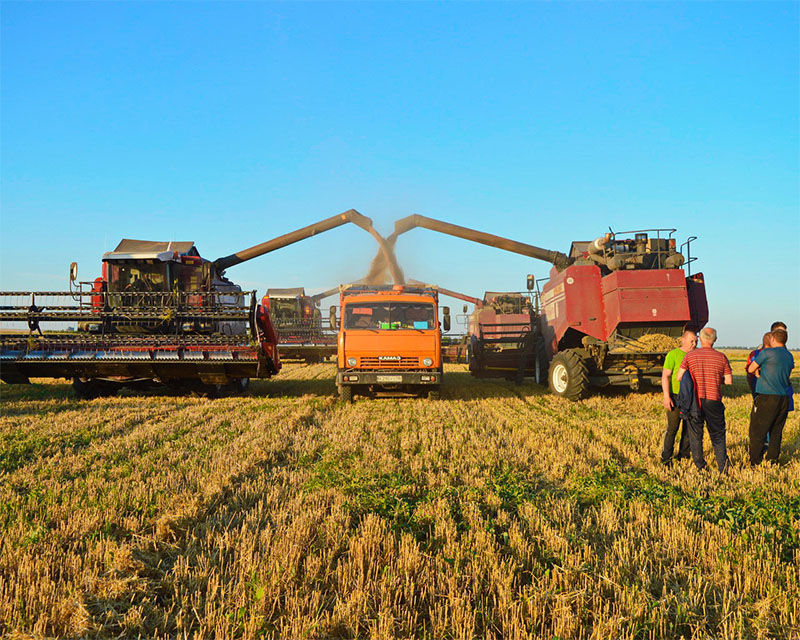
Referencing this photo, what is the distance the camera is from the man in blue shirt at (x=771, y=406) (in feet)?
19.2

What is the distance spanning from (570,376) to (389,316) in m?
3.92

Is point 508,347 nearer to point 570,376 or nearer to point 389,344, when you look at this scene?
point 570,376

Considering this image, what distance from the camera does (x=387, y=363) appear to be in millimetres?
10859

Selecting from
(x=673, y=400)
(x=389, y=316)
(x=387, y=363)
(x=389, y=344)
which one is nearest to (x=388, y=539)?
(x=673, y=400)

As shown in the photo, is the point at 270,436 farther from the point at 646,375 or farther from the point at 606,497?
the point at 646,375

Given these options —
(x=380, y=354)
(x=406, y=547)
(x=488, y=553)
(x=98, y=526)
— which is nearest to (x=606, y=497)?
(x=488, y=553)

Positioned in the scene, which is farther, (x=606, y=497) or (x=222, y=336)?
(x=222, y=336)

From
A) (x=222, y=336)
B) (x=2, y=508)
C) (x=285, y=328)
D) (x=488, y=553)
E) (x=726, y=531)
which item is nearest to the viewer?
(x=488, y=553)

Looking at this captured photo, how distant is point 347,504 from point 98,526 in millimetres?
1682

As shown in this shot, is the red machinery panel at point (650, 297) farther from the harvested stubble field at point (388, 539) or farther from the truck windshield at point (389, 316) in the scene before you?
the harvested stubble field at point (388, 539)

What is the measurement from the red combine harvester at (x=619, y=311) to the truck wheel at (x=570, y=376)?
0.02m

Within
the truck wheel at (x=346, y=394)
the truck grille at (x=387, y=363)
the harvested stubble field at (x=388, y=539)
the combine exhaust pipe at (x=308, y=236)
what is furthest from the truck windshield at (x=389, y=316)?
the combine exhaust pipe at (x=308, y=236)

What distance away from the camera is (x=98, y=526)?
12.3 feet

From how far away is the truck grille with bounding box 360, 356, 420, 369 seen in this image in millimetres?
10844
